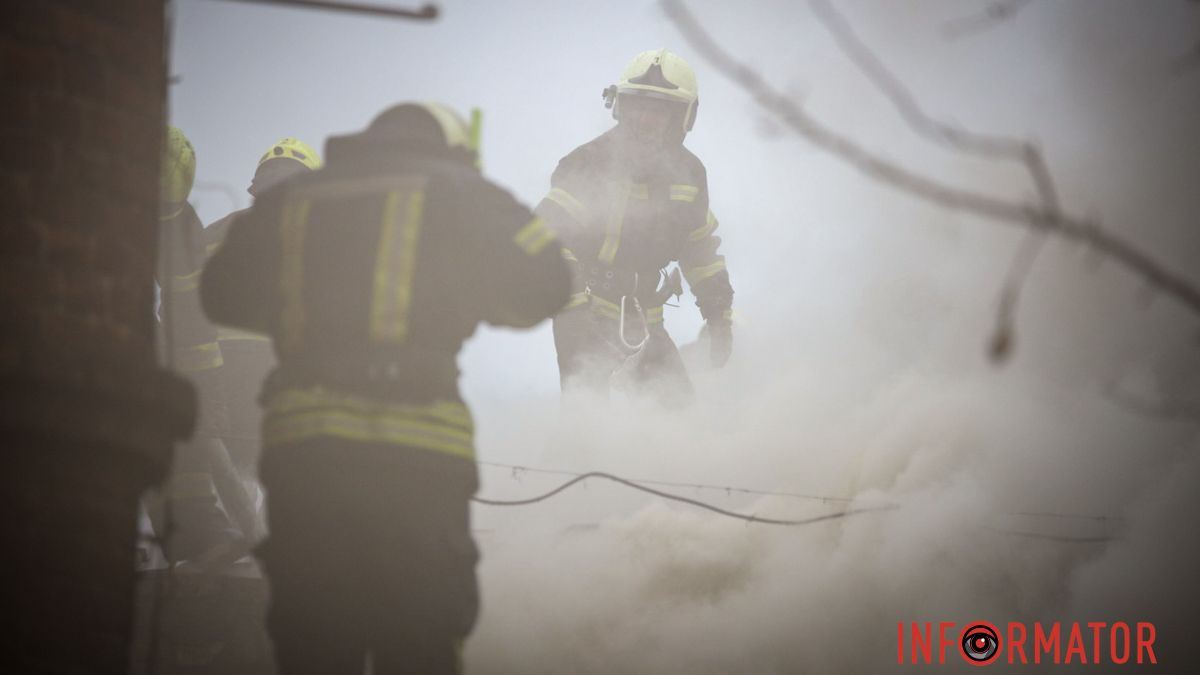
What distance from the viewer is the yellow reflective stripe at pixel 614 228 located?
8602 millimetres

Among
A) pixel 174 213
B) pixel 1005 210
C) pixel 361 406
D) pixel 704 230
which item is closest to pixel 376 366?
pixel 361 406

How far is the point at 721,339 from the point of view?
9.16 m

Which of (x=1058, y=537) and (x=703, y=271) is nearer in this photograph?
(x=1058, y=537)

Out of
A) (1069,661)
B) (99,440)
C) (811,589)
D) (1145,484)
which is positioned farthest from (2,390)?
(1145,484)

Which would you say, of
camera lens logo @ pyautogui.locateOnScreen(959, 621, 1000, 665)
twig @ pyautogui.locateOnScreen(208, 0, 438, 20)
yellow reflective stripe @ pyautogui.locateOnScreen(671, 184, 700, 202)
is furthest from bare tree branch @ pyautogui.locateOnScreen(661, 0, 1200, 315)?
yellow reflective stripe @ pyautogui.locateOnScreen(671, 184, 700, 202)

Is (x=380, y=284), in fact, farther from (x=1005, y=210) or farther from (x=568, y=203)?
(x=568, y=203)

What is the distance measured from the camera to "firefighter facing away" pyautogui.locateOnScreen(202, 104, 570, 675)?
362cm

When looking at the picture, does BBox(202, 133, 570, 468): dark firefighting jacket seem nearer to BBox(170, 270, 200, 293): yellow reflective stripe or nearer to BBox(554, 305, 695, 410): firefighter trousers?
BBox(170, 270, 200, 293): yellow reflective stripe

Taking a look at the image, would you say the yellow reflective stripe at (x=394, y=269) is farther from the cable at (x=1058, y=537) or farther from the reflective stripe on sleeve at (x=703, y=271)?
the reflective stripe on sleeve at (x=703, y=271)

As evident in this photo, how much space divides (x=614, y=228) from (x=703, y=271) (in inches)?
32.5

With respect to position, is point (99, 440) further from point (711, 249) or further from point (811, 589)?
point (711, 249)

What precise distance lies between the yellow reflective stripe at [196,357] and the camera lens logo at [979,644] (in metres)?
4.43

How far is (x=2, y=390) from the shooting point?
332 centimetres

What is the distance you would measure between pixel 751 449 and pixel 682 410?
0.62m
